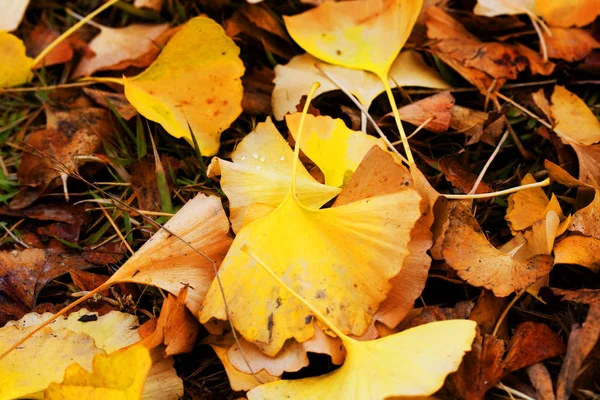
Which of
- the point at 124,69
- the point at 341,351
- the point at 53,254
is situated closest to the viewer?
the point at 341,351

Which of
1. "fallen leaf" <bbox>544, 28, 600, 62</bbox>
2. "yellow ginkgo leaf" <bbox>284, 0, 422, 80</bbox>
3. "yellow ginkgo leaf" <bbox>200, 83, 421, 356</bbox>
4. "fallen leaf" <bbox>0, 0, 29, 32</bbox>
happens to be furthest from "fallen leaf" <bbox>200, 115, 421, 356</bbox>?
"fallen leaf" <bbox>0, 0, 29, 32</bbox>

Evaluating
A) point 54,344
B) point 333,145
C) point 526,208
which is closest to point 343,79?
point 333,145

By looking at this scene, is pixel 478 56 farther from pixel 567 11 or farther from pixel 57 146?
pixel 57 146

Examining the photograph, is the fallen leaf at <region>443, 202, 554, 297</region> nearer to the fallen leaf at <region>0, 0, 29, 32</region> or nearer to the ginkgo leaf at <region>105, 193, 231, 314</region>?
the ginkgo leaf at <region>105, 193, 231, 314</region>

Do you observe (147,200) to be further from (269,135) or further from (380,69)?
(380,69)

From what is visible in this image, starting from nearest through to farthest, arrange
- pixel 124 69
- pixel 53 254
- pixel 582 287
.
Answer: pixel 582 287
pixel 53 254
pixel 124 69

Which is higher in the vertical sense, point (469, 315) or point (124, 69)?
point (124, 69)

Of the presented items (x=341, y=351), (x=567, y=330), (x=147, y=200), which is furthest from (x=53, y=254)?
(x=567, y=330)
